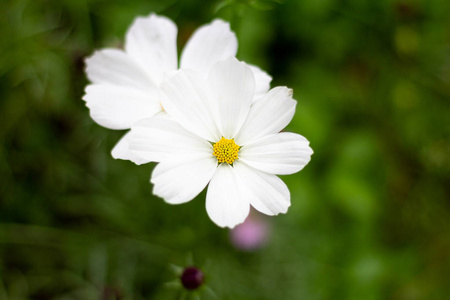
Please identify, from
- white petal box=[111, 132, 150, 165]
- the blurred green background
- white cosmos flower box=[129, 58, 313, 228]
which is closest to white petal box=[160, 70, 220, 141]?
white cosmos flower box=[129, 58, 313, 228]

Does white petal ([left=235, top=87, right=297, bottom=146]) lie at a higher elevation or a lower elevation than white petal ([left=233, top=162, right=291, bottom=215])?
higher

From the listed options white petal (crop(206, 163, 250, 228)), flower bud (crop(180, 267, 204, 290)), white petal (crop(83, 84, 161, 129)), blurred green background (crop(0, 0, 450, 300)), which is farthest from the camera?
blurred green background (crop(0, 0, 450, 300))

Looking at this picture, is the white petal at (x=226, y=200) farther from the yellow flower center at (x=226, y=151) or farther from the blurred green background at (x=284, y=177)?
the blurred green background at (x=284, y=177)

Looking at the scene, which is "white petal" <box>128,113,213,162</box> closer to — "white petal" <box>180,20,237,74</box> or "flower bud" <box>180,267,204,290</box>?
"white petal" <box>180,20,237,74</box>

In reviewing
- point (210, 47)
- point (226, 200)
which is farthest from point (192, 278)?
point (210, 47)

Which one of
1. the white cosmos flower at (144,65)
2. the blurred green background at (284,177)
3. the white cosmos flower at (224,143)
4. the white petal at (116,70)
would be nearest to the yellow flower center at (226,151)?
the white cosmos flower at (224,143)

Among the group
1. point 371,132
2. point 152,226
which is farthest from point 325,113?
point 152,226

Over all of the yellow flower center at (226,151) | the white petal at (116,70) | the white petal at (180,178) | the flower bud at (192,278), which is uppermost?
the white petal at (116,70)
